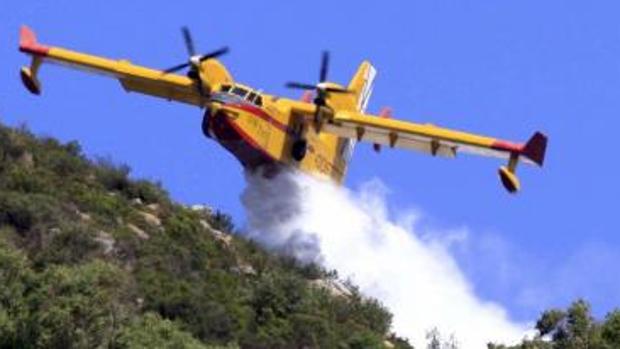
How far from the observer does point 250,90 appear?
5734 cm

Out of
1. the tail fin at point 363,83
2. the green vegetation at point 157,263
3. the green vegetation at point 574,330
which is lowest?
the green vegetation at point 574,330

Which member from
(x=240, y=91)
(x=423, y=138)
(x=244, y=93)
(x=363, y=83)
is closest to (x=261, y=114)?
(x=244, y=93)

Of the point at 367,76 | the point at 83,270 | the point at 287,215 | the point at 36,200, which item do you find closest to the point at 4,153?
the point at 36,200

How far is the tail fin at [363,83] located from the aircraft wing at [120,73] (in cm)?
1073

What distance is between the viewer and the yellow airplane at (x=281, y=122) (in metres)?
56.3

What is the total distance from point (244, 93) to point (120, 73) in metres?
7.46

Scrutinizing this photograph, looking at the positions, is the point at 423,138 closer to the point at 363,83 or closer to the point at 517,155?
the point at 517,155

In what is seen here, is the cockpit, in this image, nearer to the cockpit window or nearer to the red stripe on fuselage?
the cockpit window

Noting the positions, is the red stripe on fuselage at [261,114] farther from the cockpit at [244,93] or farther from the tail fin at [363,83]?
the tail fin at [363,83]

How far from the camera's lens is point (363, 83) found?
7244 cm

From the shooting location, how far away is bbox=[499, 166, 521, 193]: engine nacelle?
53.8 m

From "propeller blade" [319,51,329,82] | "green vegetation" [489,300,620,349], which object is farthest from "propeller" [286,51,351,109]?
"green vegetation" [489,300,620,349]

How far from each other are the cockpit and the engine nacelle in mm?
8055

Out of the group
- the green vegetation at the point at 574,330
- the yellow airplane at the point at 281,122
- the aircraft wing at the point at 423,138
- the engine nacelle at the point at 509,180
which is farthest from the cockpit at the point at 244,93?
the green vegetation at the point at 574,330
